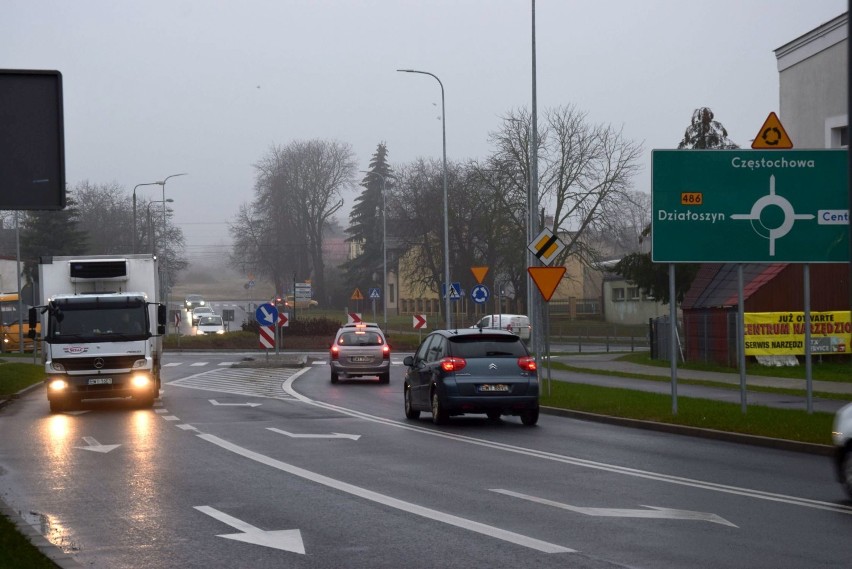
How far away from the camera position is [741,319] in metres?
20.6

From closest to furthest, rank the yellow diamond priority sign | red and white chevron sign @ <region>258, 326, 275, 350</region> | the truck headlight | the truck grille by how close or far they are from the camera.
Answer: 1. the truck grille
2. the truck headlight
3. the yellow diamond priority sign
4. red and white chevron sign @ <region>258, 326, 275, 350</region>

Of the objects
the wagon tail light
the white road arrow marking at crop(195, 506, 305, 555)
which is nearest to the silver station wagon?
the wagon tail light

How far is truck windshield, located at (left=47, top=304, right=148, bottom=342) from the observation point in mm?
24547

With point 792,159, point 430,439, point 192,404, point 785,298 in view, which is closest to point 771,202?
point 792,159

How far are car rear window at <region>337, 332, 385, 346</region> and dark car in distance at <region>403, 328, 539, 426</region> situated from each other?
14.3 metres

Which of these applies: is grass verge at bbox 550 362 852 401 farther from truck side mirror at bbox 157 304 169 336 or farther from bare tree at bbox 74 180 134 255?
bare tree at bbox 74 180 134 255

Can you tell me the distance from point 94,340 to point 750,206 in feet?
41.5

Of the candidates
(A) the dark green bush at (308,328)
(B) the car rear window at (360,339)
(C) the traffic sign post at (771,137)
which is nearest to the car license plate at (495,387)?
(C) the traffic sign post at (771,137)

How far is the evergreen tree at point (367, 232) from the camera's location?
105 m

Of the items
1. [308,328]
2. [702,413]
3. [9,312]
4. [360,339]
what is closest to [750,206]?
[702,413]

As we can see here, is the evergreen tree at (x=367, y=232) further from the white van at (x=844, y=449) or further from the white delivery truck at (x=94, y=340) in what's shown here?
the white van at (x=844, y=449)

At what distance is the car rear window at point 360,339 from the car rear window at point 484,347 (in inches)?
579

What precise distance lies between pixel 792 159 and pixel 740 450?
20.4 ft

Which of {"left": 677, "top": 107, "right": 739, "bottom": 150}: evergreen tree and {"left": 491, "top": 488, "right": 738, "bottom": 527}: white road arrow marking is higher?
{"left": 677, "top": 107, "right": 739, "bottom": 150}: evergreen tree
